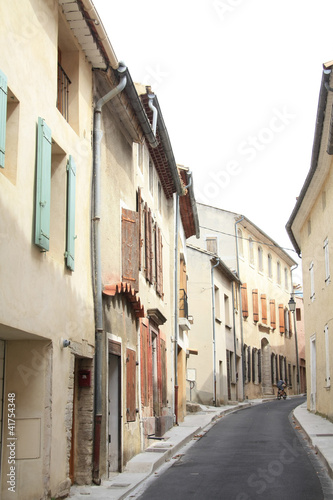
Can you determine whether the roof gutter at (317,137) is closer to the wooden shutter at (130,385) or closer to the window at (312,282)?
the window at (312,282)

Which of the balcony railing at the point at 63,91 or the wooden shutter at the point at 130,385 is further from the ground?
the balcony railing at the point at 63,91

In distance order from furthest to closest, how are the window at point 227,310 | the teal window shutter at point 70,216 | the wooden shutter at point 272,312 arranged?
the wooden shutter at point 272,312, the window at point 227,310, the teal window shutter at point 70,216

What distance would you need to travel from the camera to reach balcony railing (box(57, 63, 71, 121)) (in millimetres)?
9523

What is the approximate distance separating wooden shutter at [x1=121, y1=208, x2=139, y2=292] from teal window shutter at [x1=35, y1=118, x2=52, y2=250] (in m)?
4.13

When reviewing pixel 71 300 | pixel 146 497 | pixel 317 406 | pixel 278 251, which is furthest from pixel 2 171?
pixel 278 251

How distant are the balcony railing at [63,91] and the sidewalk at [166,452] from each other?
5.23m

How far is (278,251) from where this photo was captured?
140 ft

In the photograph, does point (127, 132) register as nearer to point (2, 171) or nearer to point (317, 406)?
point (2, 171)

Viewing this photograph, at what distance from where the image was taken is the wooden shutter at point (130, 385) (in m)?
11.6

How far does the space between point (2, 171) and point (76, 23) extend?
3.35 metres

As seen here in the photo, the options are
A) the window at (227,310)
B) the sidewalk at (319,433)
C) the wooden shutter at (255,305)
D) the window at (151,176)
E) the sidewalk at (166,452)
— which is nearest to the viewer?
the sidewalk at (166,452)

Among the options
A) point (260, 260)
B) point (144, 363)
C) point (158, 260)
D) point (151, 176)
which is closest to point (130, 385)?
point (144, 363)

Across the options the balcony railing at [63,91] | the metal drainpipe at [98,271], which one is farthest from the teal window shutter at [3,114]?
the metal drainpipe at [98,271]

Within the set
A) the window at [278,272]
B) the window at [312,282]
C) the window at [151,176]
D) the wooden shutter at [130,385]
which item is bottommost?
the wooden shutter at [130,385]
